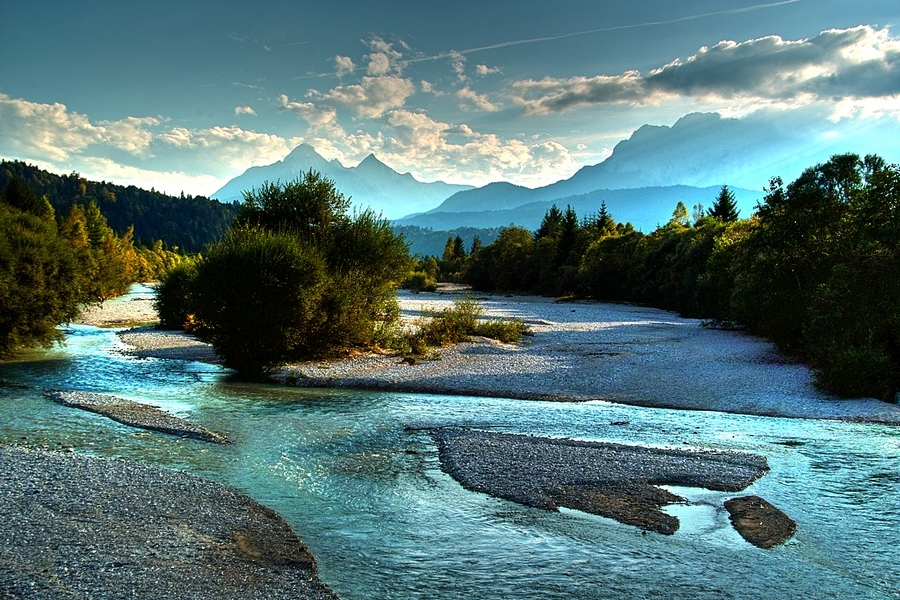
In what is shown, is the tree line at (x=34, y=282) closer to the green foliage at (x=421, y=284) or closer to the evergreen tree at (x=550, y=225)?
the green foliage at (x=421, y=284)

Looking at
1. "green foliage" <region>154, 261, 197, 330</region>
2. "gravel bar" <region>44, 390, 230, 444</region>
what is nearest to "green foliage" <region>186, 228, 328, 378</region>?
"gravel bar" <region>44, 390, 230, 444</region>

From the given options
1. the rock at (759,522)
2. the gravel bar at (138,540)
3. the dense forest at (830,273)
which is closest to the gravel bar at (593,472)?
the rock at (759,522)

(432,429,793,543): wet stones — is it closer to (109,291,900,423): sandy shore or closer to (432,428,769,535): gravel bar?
(432,428,769,535): gravel bar

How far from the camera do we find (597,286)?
88.1 m

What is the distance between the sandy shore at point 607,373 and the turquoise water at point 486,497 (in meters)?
1.49

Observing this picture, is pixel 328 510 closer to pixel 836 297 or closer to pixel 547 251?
pixel 836 297

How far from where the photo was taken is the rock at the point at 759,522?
9.31 m

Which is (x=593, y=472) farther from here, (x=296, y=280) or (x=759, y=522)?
(x=296, y=280)

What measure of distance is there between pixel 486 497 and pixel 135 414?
10470mm

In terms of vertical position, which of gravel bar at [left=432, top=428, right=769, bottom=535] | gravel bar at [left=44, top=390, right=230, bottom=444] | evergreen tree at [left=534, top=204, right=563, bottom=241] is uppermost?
evergreen tree at [left=534, top=204, right=563, bottom=241]

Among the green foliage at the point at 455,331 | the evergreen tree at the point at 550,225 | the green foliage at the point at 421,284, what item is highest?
the evergreen tree at the point at 550,225

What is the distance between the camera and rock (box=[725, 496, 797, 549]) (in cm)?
931

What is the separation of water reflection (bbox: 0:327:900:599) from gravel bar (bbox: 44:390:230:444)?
395 millimetres

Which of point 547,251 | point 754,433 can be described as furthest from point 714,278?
point 547,251
